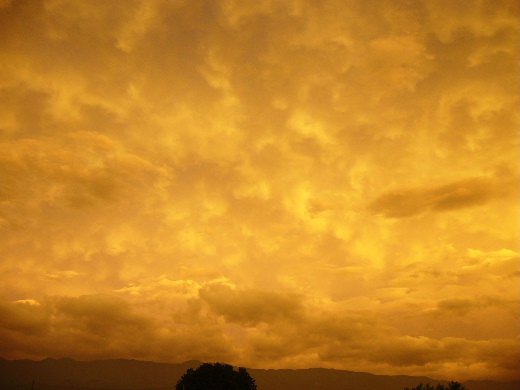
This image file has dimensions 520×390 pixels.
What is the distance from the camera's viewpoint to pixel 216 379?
270 feet

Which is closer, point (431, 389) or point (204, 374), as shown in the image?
point (431, 389)

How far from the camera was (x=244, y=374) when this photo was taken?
86.9 m

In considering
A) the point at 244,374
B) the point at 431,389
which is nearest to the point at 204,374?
the point at 244,374

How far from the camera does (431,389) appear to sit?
62656 millimetres

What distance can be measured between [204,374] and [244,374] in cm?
871

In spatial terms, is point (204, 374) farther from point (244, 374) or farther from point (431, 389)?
point (431, 389)

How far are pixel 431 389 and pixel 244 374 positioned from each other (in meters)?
39.1

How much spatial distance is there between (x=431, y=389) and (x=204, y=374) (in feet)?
144

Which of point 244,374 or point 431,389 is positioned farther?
point 244,374

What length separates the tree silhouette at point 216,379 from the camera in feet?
267

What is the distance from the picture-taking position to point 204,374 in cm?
8394

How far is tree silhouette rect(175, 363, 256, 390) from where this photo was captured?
81.2 meters
